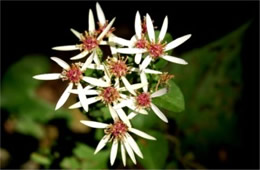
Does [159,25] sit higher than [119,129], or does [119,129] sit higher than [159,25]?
[159,25]

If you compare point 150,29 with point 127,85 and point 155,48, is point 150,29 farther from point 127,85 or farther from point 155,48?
point 127,85

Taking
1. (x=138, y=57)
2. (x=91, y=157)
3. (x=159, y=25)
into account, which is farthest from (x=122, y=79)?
(x=159, y=25)

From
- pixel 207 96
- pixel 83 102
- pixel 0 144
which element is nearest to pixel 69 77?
pixel 83 102

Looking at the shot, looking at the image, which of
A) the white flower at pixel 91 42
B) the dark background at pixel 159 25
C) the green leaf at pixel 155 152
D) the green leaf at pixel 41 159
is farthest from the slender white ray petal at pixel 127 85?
the dark background at pixel 159 25

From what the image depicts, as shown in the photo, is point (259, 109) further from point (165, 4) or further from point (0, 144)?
point (0, 144)

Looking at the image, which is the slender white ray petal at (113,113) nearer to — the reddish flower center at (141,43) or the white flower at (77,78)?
the white flower at (77,78)

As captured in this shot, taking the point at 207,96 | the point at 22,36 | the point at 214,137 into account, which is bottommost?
the point at 214,137
